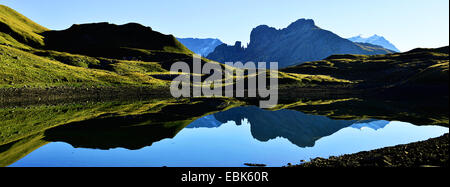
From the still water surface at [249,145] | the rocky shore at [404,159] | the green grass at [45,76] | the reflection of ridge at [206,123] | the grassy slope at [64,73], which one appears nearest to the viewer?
the rocky shore at [404,159]

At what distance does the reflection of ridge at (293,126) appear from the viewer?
38.8 meters

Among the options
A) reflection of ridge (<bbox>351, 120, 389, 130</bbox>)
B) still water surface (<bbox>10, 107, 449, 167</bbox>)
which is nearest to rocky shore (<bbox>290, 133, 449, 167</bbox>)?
still water surface (<bbox>10, 107, 449, 167</bbox>)

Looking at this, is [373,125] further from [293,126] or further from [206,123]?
[206,123]

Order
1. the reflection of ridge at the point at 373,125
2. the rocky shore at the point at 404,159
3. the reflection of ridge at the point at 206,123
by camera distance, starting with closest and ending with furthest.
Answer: the rocky shore at the point at 404,159
the reflection of ridge at the point at 373,125
the reflection of ridge at the point at 206,123

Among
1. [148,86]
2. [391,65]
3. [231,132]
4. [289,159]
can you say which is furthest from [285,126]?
[391,65]

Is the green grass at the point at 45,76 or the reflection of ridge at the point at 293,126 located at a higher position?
the green grass at the point at 45,76

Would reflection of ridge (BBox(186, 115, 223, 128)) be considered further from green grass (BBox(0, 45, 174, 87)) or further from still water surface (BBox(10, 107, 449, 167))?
green grass (BBox(0, 45, 174, 87))

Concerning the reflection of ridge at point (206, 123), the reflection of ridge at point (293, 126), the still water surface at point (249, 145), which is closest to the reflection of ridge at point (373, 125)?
the still water surface at point (249, 145)

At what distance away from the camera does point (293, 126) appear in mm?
47281

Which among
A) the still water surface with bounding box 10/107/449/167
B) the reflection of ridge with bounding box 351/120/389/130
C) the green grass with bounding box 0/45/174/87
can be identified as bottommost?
the still water surface with bounding box 10/107/449/167

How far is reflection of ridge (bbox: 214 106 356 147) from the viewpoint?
3878 centimetres

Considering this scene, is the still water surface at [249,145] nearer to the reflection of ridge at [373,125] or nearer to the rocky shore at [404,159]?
the reflection of ridge at [373,125]
